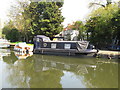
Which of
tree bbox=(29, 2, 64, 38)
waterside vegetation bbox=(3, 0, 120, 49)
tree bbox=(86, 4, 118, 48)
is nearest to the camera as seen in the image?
tree bbox=(86, 4, 118, 48)

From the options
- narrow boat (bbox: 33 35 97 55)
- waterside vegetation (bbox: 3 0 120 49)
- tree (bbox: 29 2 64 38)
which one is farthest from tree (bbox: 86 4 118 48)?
tree (bbox: 29 2 64 38)

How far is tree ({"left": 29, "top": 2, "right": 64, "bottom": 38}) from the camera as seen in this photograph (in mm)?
16700

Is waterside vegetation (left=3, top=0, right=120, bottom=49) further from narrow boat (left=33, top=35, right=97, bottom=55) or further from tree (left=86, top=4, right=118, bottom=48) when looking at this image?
narrow boat (left=33, top=35, right=97, bottom=55)

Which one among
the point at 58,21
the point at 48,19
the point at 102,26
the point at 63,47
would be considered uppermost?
the point at 48,19

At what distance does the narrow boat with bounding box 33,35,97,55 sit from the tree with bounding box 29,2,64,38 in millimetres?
4565

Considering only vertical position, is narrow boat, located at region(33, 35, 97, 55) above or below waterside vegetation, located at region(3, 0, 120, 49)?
below

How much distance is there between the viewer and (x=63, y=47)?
11273 mm

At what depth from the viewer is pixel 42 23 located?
16828mm

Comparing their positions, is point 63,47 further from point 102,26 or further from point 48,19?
point 48,19

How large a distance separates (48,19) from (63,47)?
7.61 metres

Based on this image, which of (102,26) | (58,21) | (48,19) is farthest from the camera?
(58,21)

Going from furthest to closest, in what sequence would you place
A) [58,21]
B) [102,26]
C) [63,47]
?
[58,21]
[102,26]
[63,47]

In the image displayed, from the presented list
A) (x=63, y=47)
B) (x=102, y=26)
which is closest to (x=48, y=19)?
(x=63, y=47)

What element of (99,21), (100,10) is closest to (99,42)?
(99,21)
